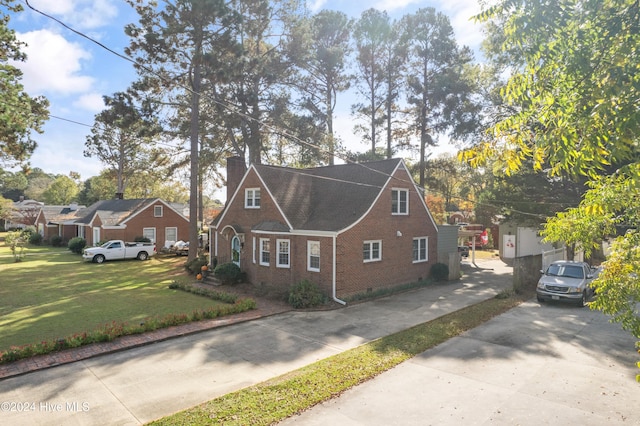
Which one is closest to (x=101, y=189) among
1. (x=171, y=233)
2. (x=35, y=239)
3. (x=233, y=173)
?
(x=35, y=239)

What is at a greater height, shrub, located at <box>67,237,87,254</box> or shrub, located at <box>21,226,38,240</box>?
shrub, located at <box>21,226,38,240</box>

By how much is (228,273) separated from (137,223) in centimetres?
1966

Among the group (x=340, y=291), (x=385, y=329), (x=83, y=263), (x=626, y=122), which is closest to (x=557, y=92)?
(x=626, y=122)

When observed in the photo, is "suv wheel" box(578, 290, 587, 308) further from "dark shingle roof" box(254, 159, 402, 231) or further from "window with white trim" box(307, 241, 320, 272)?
"window with white trim" box(307, 241, 320, 272)

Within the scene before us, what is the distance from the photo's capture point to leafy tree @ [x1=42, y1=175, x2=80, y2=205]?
76250 mm

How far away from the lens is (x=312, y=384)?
28.2ft

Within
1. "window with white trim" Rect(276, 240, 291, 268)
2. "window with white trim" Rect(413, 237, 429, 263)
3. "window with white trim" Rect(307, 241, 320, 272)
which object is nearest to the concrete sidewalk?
"window with white trim" Rect(307, 241, 320, 272)

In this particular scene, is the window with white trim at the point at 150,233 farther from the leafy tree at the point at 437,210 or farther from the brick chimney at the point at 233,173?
the leafy tree at the point at 437,210

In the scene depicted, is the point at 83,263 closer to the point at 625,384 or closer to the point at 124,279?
the point at 124,279

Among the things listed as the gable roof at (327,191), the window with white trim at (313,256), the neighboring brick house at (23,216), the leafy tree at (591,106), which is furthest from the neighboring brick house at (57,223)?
the leafy tree at (591,106)

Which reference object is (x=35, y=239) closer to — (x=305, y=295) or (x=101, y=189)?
(x=101, y=189)

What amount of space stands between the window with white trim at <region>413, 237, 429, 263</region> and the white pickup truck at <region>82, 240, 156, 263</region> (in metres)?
23.5

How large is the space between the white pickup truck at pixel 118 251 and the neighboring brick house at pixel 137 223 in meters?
3.43

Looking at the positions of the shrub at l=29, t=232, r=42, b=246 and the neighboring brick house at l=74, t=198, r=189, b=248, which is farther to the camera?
the shrub at l=29, t=232, r=42, b=246
